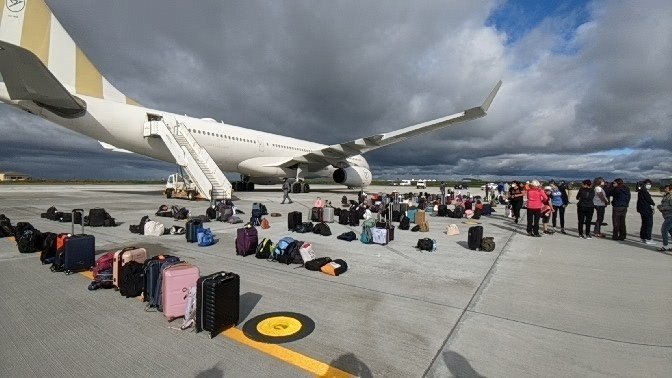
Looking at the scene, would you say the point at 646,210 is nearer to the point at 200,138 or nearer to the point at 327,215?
the point at 327,215

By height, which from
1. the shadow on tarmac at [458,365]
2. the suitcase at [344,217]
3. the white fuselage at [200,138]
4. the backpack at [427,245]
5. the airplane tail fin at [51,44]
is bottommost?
the shadow on tarmac at [458,365]

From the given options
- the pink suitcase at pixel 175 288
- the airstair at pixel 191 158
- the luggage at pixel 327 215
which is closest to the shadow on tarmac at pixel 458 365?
the pink suitcase at pixel 175 288

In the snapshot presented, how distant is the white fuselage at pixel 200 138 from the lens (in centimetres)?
1684

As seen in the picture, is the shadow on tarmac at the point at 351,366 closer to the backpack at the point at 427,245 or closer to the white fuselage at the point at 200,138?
the backpack at the point at 427,245

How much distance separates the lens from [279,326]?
3.52 m

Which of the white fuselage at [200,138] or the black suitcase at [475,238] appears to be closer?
the black suitcase at [475,238]

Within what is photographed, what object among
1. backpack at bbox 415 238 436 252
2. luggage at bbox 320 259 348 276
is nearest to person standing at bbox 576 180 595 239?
backpack at bbox 415 238 436 252

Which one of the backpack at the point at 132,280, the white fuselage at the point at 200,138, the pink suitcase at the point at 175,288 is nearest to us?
the pink suitcase at the point at 175,288

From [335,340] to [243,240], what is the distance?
4.01 meters

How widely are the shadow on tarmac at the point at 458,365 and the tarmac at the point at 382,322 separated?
0.05 ft

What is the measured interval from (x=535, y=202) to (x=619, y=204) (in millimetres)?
2359

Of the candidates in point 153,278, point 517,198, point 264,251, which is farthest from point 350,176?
point 153,278

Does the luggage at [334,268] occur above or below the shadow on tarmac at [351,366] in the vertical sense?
above

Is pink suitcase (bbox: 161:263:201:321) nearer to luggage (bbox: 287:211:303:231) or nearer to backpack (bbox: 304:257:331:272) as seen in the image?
backpack (bbox: 304:257:331:272)
